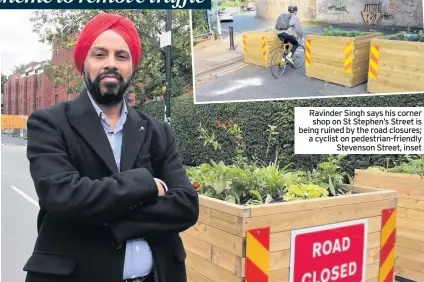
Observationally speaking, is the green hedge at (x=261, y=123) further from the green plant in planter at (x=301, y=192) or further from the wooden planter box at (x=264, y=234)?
the green plant in planter at (x=301, y=192)

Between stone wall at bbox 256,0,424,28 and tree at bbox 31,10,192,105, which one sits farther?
tree at bbox 31,10,192,105

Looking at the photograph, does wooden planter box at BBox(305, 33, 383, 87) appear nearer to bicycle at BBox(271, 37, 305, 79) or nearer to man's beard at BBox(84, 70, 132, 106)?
bicycle at BBox(271, 37, 305, 79)

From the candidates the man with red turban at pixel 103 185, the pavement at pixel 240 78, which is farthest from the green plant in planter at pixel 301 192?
the pavement at pixel 240 78

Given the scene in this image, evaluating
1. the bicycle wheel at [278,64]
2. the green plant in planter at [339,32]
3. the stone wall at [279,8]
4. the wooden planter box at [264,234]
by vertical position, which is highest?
the stone wall at [279,8]

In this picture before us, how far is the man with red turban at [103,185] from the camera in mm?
1601

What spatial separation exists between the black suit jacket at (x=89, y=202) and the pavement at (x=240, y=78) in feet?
22.8

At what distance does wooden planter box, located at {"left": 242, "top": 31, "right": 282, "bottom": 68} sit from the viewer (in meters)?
8.96

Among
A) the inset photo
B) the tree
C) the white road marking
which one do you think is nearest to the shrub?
the inset photo

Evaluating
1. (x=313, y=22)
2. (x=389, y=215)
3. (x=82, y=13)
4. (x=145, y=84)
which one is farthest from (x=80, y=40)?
(x=145, y=84)

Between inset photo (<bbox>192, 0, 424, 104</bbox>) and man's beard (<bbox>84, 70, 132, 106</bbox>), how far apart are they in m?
6.01

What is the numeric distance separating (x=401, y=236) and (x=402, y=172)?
1.89 feet

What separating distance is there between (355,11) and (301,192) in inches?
225

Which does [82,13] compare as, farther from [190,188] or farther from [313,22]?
[190,188]

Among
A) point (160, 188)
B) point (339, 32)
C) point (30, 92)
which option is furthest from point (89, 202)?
point (30, 92)
